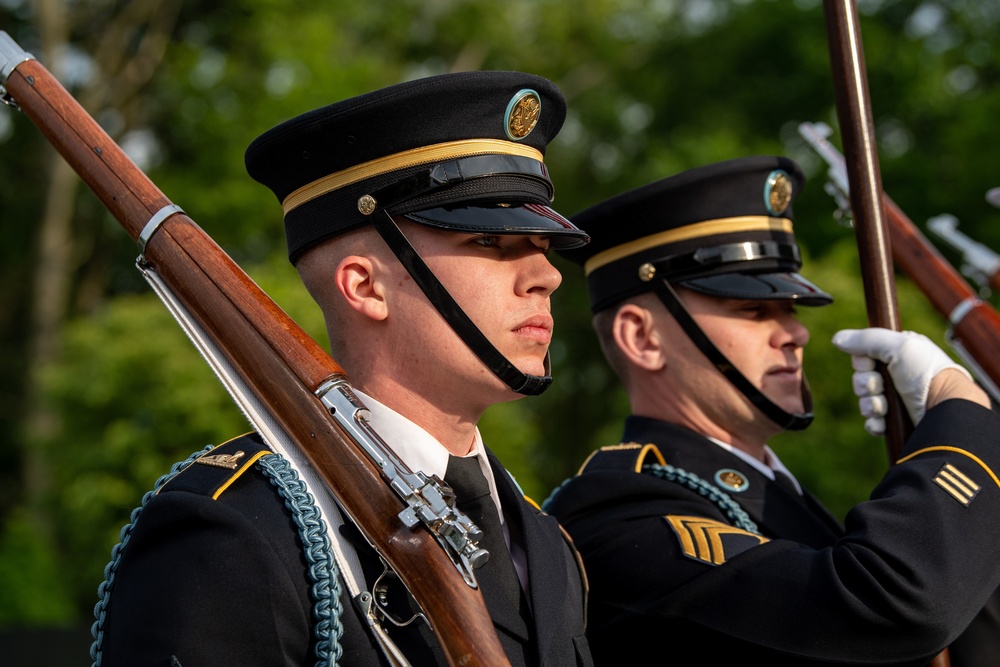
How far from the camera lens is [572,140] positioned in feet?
88.4

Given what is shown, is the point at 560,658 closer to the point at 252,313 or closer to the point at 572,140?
the point at 252,313

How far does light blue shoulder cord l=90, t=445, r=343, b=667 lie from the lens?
2168 millimetres

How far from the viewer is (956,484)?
9.61 feet

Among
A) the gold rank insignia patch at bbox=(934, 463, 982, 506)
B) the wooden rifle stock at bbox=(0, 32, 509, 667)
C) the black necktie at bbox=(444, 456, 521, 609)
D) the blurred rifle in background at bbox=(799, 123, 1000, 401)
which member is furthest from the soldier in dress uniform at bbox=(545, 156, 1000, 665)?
the wooden rifle stock at bbox=(0, 32, 509, 667)

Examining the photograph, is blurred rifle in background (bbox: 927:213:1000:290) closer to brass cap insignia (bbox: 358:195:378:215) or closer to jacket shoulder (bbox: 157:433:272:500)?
brass cap insignia (bbox: 358:195:378:215)

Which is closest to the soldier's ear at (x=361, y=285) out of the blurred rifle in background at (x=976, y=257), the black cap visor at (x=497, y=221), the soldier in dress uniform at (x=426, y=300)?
the soldier in dress uniform at (x=426, y=300)

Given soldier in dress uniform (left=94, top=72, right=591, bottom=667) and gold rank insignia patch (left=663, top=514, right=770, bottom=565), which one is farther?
gold rank insignia patch (left=663, top=514, right=770, bottom=565)

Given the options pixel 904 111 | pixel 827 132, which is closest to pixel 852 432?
pixel 827 132

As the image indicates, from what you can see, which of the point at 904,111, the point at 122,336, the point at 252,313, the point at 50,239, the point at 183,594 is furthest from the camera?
the point at 904,111

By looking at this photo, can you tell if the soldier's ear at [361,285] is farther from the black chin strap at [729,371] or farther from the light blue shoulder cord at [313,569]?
the black chin strap at [729,371]

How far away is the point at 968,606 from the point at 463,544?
4.42ft

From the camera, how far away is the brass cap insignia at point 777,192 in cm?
389

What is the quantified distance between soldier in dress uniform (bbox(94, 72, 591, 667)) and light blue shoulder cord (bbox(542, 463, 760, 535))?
73 cm

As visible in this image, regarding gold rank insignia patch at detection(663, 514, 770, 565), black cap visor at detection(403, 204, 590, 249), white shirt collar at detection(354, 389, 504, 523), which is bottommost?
gold rank insignia patch at detection(663, 514, 770, 565)
